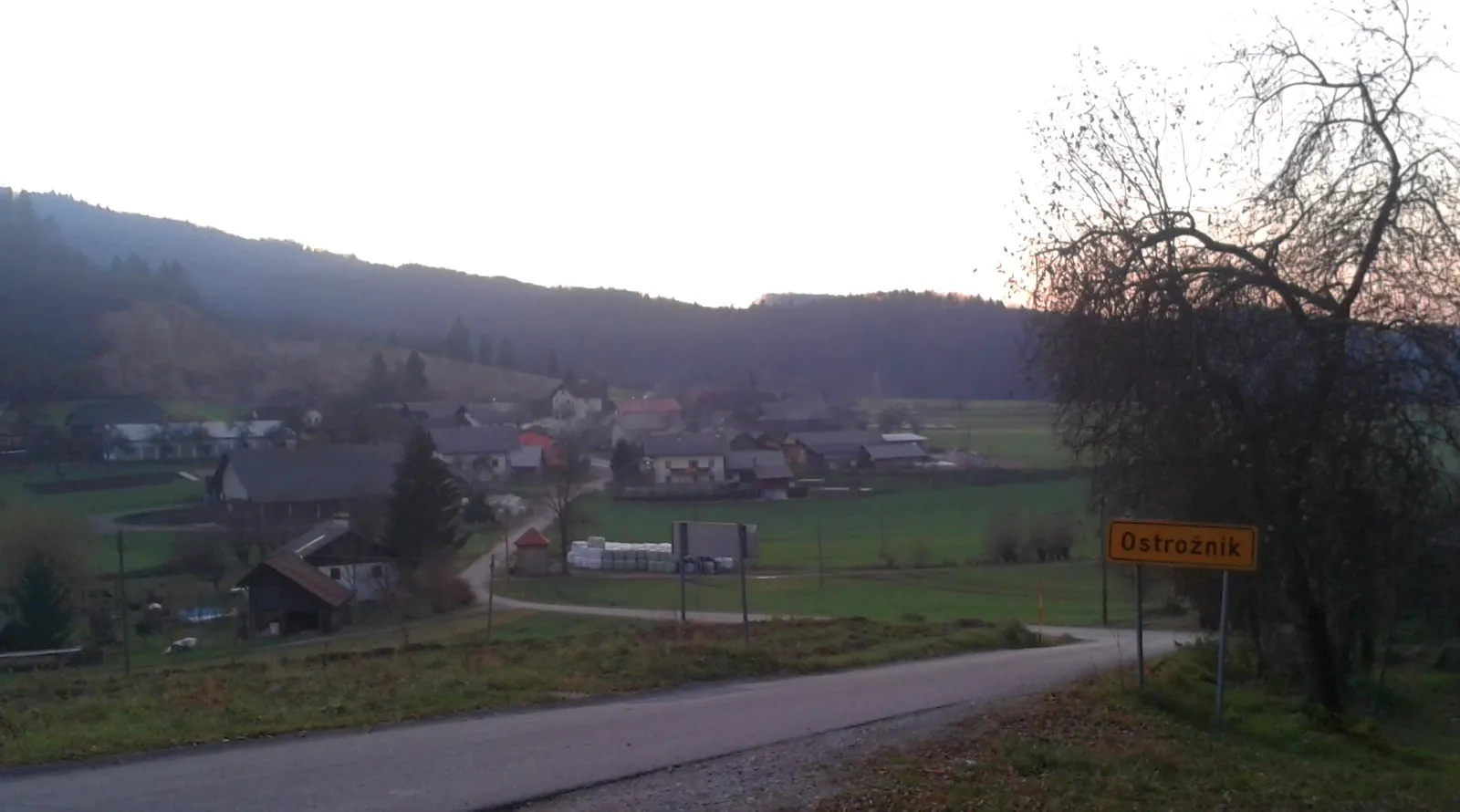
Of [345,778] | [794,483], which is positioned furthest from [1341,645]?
[794,483]

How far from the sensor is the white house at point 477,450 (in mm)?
69562

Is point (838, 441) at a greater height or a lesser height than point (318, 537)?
greater

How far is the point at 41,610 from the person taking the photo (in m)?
34.5

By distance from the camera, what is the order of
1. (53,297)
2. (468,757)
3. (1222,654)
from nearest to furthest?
1. (468,757)
2. (1222,654)
3. (53,297)

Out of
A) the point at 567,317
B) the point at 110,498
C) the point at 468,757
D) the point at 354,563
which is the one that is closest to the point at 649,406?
the point at 567,317

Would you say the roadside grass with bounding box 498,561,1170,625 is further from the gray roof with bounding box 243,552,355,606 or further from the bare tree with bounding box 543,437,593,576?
the gray roof with bounding box 243,552,355,606

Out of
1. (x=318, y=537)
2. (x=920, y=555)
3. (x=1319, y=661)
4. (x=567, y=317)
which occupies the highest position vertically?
(x=567, y=317)

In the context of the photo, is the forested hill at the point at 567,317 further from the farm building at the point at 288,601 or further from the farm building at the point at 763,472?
the farm building at the point at 288,601

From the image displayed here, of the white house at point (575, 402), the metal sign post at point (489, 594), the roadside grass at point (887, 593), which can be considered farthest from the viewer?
the white house at point (575, 402)

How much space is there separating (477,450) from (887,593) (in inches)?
1230

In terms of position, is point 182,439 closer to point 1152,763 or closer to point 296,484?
point 296,484

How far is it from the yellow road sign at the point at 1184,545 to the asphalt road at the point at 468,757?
298cm

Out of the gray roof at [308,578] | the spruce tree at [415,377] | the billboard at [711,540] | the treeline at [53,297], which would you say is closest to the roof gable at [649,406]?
the spruce tree at [415,377]

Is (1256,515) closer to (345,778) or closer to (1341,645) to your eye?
(1341,645)
